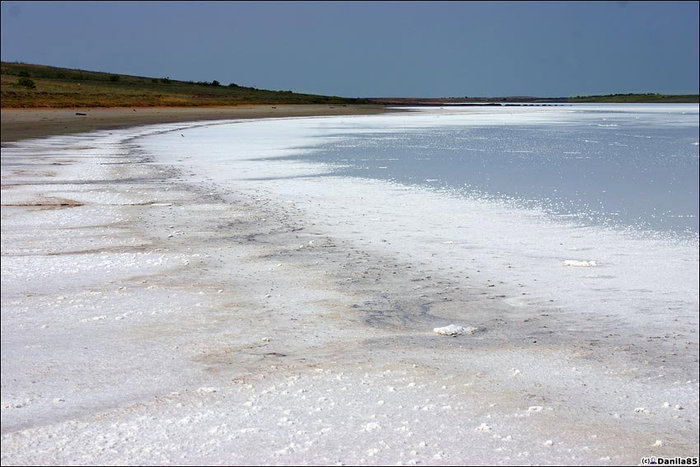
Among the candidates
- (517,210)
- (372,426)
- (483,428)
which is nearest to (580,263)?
(517,210)

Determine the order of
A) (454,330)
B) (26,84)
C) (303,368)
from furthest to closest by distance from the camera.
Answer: (26,84), (454,330), (303,368)

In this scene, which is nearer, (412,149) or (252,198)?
(252,198)

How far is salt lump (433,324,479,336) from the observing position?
486 cm

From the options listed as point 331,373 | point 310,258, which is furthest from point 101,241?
point 331,373

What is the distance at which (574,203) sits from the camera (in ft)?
34.5

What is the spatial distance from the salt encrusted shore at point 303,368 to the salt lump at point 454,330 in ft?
0.17

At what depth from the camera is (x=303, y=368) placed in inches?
164

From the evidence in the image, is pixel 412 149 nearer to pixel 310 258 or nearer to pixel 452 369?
pixel 310 258

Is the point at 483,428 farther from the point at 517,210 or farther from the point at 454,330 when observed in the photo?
the point at 517,210

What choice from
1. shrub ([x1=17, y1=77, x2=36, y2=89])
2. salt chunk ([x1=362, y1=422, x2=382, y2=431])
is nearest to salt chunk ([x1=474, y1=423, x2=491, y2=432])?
salt chunk ([x1=362, y1=422, x2=382, y2=431])

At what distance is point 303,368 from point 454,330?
113 cm

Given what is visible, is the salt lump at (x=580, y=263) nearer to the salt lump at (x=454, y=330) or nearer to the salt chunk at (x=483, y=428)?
the salt lump at (x=454, y=330)

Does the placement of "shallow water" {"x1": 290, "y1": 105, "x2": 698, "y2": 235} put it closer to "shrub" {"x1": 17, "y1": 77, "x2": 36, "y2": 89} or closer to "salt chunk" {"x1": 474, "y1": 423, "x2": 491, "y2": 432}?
"salt chunk" {"x1": 474, "y1": 423, "x2": 491, "y2": 432}

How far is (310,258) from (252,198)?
3938 millimetres
